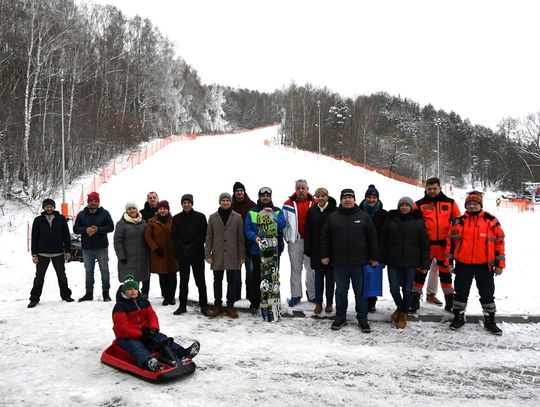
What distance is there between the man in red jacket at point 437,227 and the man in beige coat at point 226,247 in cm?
274

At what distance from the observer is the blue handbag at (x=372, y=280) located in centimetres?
591

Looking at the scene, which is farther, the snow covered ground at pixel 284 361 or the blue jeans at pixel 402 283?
the blue jeans at pixel 402 283

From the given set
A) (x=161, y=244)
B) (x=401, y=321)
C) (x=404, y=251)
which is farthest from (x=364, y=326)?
(x=161, y=244)

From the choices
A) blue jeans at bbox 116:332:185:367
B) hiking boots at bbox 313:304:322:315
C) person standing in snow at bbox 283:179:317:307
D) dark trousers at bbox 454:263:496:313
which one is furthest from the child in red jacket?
dark trousers at bbox 454:263:496:313

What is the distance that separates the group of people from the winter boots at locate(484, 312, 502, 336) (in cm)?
1

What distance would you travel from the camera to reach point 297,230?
6.68m

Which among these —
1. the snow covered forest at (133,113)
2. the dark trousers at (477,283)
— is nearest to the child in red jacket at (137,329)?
the dark trousers at (477,283)

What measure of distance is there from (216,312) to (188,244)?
1.12m

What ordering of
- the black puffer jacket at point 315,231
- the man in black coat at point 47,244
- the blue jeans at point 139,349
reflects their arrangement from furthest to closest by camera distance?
1. the man in black coat at point 47,244
2. the black puffer jacket at point 315,231
3. the blue jeans at point 139,349

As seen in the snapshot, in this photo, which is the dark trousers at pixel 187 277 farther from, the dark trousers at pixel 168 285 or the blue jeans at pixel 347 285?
the blue jeans at pixel 347 285

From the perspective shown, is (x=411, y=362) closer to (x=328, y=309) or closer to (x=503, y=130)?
(x=328, y=309)

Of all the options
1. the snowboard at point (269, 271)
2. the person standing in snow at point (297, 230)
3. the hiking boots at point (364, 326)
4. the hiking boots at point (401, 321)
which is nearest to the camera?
the hiking boots at point (364, 326)

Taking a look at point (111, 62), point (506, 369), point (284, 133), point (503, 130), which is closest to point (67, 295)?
point (506, 369)

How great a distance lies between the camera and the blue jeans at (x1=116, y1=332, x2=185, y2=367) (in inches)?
167
